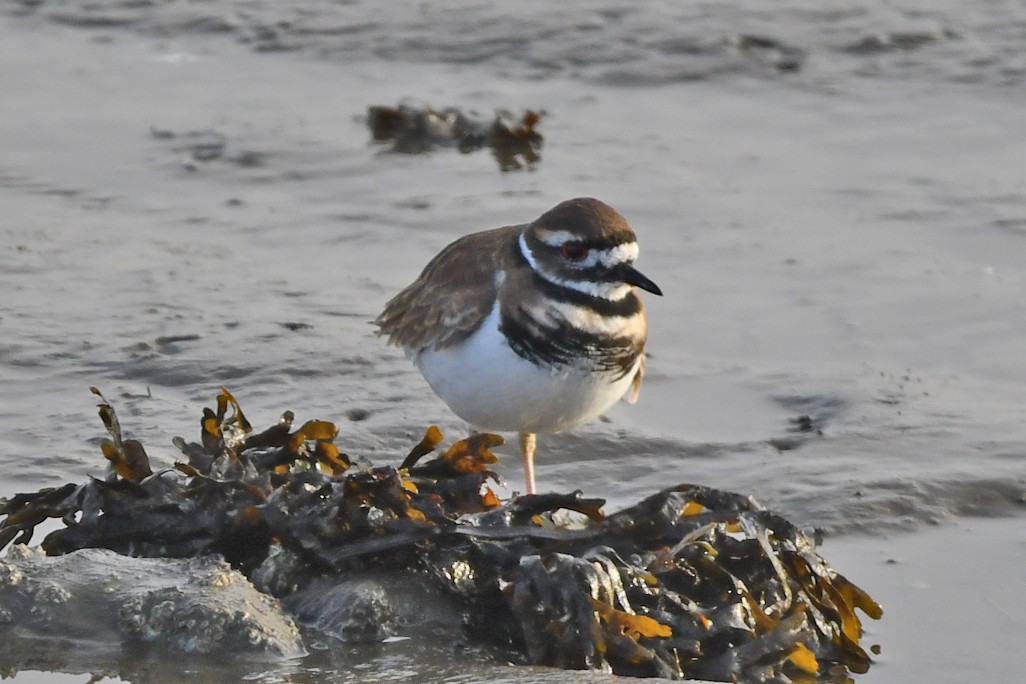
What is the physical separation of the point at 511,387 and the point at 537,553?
0.81 metres

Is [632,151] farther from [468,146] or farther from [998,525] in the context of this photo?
[998,525]

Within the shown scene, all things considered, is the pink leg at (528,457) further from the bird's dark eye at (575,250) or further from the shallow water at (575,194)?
the bird's dark eye at (575,250)

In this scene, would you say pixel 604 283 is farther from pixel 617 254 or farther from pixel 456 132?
pixel 456 132

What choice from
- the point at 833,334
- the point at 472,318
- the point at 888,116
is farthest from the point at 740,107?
the point at 472,318

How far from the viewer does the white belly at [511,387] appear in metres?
4.70

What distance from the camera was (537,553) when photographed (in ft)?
13.1

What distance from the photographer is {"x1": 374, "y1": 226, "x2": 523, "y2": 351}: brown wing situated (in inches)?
193

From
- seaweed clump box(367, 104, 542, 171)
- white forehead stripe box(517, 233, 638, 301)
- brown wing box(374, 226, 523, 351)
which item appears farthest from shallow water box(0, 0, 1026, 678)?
white forehead stripe box(517, 233, 638, 301)

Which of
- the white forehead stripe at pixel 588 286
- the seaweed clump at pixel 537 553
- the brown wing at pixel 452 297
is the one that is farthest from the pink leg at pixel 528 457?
the seaweed clump at pixel 537 553

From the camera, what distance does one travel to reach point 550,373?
4.68 m

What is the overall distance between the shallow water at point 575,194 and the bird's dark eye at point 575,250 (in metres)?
0.92

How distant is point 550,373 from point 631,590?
0.89m

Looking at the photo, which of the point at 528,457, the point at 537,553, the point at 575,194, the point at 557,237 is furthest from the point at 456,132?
the point at 537,553

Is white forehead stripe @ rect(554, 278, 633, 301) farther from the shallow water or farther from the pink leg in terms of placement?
the shallow water
